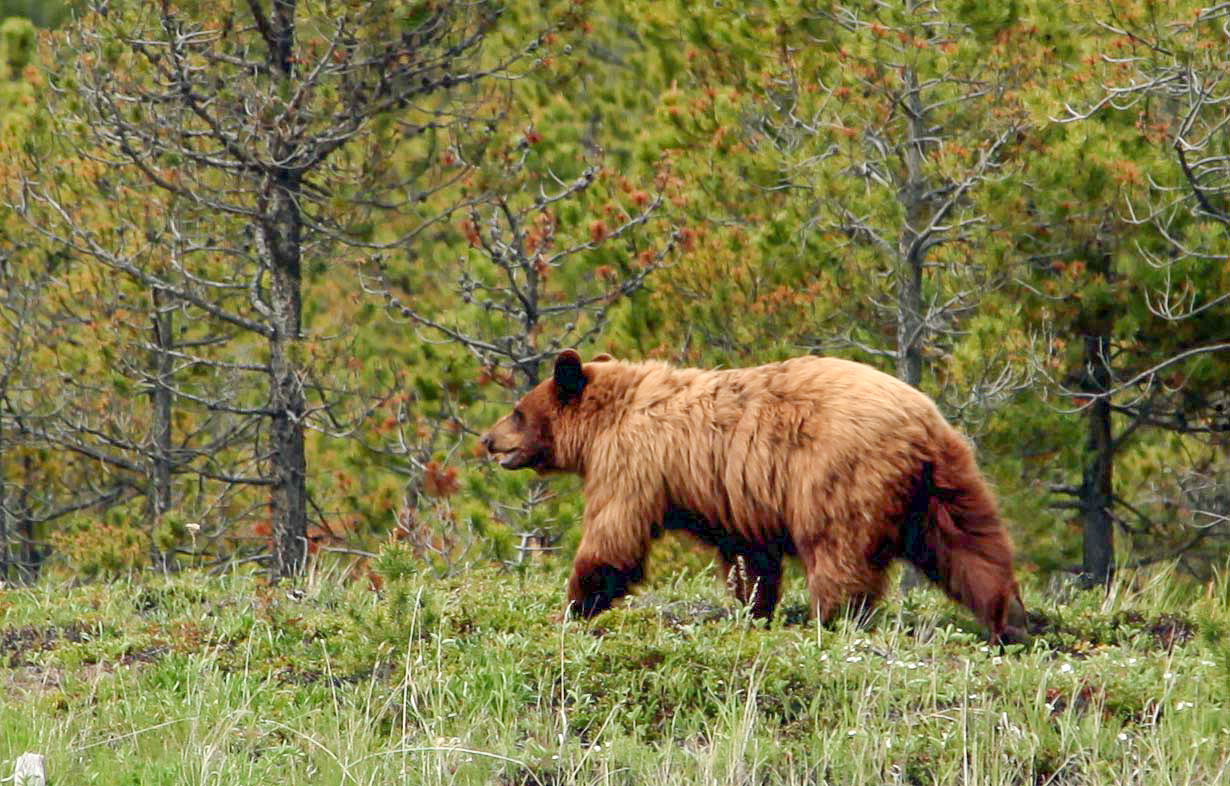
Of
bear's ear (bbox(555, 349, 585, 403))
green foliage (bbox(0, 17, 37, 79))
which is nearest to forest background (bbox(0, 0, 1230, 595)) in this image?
green foliage (bbox(0, 17, 37, 79))

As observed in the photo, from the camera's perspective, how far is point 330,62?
11078 millimetres

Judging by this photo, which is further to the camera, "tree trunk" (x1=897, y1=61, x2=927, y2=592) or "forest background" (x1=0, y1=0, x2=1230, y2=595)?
"tree trunk" (x1=897, y1=61, x2=927, y2=592)

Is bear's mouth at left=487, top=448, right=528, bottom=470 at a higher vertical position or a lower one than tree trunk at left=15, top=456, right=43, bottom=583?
higher

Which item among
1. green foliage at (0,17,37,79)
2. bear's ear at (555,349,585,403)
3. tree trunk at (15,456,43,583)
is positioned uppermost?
green foliage at (0,17,37,79)

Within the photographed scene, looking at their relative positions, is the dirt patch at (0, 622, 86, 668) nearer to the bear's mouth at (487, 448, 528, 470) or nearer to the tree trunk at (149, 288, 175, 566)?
the bear's mouth at (487, 448, 528, 470)

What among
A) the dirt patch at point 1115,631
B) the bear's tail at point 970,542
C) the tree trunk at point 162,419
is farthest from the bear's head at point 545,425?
the tree trunk at point 162,419

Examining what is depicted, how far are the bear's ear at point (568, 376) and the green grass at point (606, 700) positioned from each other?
4.52 feet

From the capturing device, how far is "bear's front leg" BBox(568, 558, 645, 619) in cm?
757

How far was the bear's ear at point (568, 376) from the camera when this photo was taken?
820cm

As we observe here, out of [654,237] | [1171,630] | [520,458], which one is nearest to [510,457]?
[520,458]

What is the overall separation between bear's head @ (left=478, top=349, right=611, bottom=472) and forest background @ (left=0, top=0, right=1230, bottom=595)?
7.36 ft

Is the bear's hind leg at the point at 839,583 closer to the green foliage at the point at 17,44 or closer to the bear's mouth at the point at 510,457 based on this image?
the bear's mouth at the point at 510,457

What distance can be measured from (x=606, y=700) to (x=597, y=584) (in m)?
1.72

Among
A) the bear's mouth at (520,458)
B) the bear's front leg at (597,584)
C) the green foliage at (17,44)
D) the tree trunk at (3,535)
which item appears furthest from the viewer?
the green foliage at (17,44)
